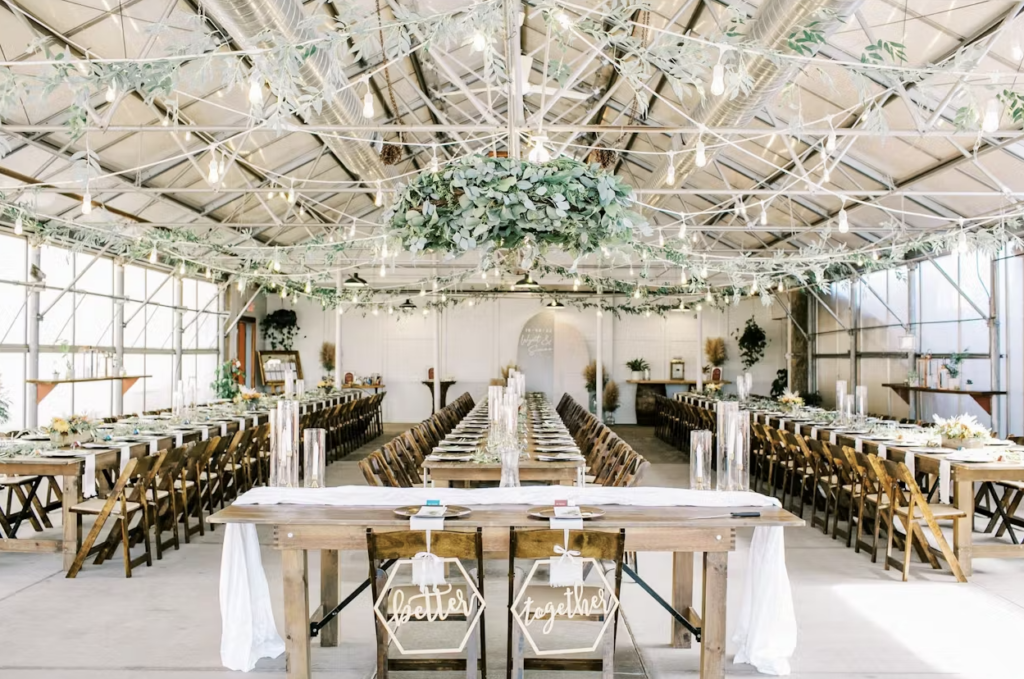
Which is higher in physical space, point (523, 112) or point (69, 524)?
point (523, 112)

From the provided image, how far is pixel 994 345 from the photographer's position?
10.2m

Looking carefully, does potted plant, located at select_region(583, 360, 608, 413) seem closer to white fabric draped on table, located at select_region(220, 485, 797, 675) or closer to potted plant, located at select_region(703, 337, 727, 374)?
potted plant, located at select_region(703, 337, 727, 374)

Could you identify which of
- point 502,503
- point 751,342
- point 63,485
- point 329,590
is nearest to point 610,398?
point 751,342

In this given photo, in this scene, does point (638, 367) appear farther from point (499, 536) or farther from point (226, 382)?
point (499, 536)

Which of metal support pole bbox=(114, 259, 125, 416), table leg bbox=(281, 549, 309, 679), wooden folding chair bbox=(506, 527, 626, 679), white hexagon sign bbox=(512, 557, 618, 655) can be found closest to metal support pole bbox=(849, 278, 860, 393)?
metal support pole bbox=(114, 259, 125, 416)

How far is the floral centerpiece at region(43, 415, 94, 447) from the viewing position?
20.2 ft

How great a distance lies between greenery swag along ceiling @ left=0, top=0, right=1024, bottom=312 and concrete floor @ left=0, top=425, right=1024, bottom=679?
6.42 ft

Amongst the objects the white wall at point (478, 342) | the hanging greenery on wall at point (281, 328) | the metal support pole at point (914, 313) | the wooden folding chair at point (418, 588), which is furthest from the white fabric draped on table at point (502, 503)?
the hanging greenery on wall at point (281, 328)

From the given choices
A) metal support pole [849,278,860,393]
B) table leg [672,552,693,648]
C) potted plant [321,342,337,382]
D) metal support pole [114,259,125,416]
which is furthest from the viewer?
potted plant [321,342,337,382]

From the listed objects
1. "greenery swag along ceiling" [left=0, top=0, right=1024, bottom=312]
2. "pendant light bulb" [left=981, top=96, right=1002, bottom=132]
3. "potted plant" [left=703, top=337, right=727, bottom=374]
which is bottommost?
"potted plant" [left=703, top=337, right=727, bottom=374]

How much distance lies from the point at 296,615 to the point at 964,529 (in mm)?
4426

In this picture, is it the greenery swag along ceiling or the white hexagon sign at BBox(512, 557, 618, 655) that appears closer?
the white hexagon sign at BBox(512, 557, 618, 655)

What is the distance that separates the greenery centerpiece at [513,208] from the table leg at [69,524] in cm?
355

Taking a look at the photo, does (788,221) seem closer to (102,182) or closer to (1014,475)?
(1014,475)
